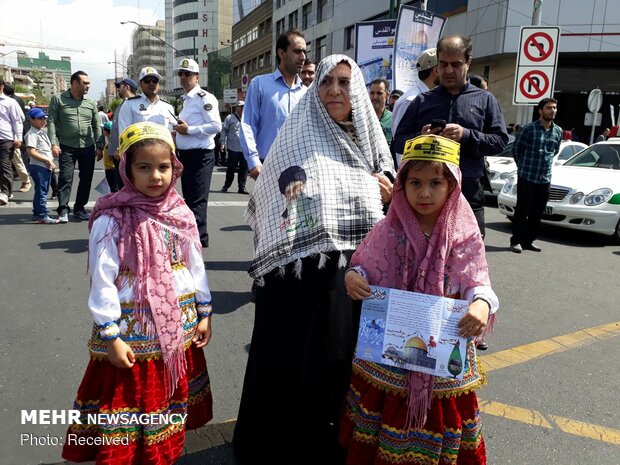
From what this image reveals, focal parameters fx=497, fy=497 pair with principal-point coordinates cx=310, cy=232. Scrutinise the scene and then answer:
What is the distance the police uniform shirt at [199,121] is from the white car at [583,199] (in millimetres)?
4934

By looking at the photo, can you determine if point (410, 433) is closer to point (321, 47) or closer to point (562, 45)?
point (562, 45)

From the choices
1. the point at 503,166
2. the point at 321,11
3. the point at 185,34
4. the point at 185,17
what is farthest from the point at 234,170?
the point at 185,17

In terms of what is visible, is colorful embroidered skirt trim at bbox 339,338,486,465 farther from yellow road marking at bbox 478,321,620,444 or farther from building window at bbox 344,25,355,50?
building window at bbox 344,25,355,50

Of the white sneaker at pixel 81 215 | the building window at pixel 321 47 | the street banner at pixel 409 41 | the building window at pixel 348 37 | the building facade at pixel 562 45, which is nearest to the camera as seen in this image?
the white sneaker at pixel 81 215

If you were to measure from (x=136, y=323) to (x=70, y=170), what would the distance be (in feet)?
19.5

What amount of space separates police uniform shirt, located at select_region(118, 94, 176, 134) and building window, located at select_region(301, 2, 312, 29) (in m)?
35.9

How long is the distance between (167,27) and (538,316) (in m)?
112

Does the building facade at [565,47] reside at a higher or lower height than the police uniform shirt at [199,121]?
higher

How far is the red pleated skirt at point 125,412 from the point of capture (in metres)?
1.89

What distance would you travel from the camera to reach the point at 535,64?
737 centimetres

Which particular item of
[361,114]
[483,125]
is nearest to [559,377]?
[483,125]

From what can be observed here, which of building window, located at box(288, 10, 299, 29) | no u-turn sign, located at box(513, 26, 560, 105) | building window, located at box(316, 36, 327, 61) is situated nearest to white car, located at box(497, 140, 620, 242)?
no u-turn sign, located at box(513, 26, 560, 105)

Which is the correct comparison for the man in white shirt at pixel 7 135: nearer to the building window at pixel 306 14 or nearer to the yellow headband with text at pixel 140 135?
the yellow headband with text at pixel 140 135

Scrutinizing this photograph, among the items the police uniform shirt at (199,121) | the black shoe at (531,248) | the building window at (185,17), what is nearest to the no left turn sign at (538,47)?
the black shoe at (531,248)
